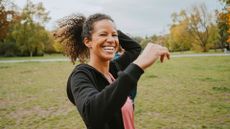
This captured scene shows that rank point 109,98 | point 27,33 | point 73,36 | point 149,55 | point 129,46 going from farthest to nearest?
point 27,33
point 129,46
point 73,36
point 149,55
point 109,98

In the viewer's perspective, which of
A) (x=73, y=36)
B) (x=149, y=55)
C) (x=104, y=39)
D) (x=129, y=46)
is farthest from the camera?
(x=129, y=46)

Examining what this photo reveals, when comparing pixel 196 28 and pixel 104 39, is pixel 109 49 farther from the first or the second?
pixel 196 28

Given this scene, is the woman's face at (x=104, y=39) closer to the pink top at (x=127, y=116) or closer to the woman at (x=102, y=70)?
the woman at (x=102, y=70)

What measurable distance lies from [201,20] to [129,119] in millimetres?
52842

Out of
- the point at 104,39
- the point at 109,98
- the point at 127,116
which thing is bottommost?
the point at 127,116

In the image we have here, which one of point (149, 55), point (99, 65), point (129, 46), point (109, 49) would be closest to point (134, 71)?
point (149, 55)

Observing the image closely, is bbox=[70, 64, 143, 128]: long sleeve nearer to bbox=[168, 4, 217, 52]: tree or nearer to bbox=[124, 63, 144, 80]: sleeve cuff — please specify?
bbox=[124, 63, 144, 80]: sleeve cuff

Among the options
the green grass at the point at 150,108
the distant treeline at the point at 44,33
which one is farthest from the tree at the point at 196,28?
the green grass at the point at 150,108

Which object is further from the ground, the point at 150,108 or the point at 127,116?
the point at 127,116

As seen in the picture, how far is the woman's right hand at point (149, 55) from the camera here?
1.28 meters

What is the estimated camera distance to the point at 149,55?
1328 millimetres

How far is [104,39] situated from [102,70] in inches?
10.4

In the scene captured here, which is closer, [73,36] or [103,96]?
[103,96]

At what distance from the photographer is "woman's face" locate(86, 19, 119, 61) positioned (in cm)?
173
